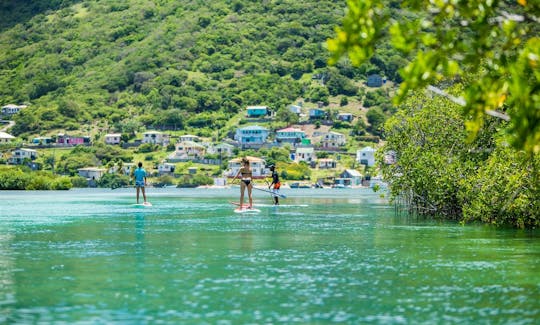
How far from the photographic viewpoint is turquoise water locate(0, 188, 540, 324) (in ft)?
53.0

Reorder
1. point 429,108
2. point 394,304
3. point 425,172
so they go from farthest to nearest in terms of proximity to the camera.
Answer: point 429,108
point 425,172
point 394,304

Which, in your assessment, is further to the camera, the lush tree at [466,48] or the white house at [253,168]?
the white house at [253,168]

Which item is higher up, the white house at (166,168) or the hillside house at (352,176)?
the white house at (166,168)

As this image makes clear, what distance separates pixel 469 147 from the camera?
46.4m

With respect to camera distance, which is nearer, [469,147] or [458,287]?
[458,287]

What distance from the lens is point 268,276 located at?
68.7 feet

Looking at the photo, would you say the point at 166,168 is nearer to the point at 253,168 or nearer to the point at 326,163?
the point at 253,168

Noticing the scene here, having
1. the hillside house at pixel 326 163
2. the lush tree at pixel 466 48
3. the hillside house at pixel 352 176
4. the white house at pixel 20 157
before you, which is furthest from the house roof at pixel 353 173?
the lush tree at pixel 466 48

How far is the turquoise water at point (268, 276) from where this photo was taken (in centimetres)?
1616

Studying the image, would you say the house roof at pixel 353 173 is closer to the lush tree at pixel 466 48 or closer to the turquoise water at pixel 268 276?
the turquoise water at pixel 268 276

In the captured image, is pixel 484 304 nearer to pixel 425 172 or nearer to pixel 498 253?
pixel 498 253

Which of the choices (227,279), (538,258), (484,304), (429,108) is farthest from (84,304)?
(429,108)

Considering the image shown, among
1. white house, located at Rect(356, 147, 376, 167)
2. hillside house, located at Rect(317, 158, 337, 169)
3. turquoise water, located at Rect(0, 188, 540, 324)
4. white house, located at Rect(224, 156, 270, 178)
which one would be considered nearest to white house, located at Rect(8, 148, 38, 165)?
white house, located at Rect(224, 156, 270, 178)

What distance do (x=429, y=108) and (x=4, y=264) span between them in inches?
1180
